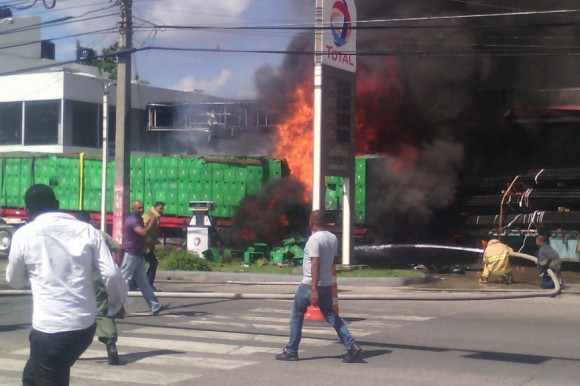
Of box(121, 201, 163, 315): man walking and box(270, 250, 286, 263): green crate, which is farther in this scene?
box(270, 250, 286, 263): green crate

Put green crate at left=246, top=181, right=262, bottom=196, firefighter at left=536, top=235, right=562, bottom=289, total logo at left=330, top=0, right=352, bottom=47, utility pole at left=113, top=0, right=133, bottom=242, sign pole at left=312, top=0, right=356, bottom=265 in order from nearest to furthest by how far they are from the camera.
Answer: firefighter at left=536, top=235, right=562, bottom=289 → sign pole at left=312, top=0, right=356, bottom=265 → total logo at left=330, top=0, right=352, bottom=47 → utility pole at left=113, top=0, right=133, bottom=242 → green crate at left=246, top=181, right=262, bottom=196

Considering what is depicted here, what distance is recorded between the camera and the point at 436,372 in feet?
28.6

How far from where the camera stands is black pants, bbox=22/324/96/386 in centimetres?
464

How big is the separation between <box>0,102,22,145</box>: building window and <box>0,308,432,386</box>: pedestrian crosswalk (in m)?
27.1

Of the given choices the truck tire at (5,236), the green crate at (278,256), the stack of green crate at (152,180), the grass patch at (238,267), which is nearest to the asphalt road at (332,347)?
the grass patch at (238,267)

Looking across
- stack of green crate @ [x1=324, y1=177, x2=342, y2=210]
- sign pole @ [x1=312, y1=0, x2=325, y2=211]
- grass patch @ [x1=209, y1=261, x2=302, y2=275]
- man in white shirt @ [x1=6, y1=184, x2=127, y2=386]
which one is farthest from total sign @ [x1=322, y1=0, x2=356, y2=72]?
man in white shirt @ [x1=6, y1=184, x2=127, y2=386]

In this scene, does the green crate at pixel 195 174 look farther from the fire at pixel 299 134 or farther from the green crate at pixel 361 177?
the green crate at pixel 361 177

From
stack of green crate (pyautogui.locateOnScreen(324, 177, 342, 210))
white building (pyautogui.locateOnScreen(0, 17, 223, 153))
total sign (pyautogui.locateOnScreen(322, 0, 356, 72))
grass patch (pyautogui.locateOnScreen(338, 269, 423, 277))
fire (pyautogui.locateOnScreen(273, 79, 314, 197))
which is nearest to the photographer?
grass patch (pyautogui.locateOnScreen(338, 269, 423, 277))

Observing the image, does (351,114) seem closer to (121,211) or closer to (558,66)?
(121,211)

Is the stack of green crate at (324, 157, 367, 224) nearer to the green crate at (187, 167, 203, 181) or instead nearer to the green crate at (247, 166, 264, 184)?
the green crate at (247, 166, 264, 184)

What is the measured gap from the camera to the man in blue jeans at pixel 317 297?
908cm

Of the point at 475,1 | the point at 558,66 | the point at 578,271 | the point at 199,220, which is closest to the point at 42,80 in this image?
the point at 199,220

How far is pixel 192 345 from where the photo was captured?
1023cm

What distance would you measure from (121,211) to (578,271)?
40.4 feet
